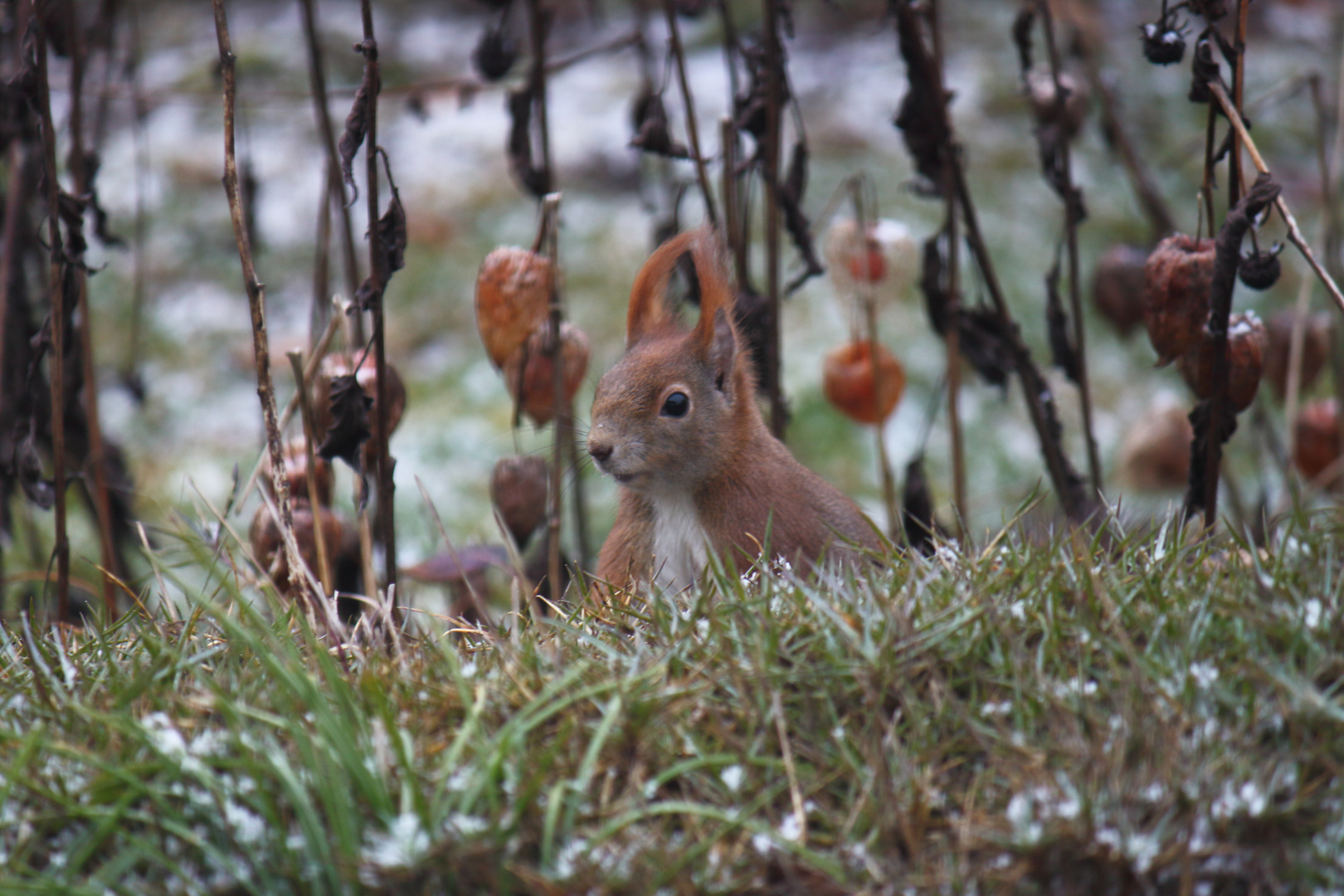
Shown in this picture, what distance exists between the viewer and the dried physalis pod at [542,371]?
2.35 metres

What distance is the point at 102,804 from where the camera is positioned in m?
1.26

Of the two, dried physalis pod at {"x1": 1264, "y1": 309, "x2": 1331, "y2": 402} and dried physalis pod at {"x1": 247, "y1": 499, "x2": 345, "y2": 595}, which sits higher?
dried physalis pod at {"x1": 1264, "y1": 309, "x2": 1331, "y2": 402}

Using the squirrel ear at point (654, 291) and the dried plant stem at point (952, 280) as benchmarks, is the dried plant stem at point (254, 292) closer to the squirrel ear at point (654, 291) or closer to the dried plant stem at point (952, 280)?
the squirrel ear at point (654, 291)

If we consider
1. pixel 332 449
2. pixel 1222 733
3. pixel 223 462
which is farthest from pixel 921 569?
pixel 223 462

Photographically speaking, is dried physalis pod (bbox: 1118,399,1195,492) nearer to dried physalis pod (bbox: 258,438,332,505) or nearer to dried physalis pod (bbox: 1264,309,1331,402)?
dried physalis pod (bbox: 1264,309,1331,402)

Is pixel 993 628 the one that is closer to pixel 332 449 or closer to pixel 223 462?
pixel 332 449

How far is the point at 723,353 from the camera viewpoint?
2.32 m

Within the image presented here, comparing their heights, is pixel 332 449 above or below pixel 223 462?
above

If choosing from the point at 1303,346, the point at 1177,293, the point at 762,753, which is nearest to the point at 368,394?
the point at 762,753

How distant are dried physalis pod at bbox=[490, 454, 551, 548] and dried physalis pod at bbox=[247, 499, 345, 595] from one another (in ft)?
1.05

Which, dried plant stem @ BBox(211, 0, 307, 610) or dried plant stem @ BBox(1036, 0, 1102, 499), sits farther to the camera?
dried plant stem @ BBox(1036, 0, 1102, 499)

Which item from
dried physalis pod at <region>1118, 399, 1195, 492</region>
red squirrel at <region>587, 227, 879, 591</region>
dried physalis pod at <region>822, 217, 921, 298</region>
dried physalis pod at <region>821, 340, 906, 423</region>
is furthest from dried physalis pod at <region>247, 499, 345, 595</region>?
dried physalis pod at <region>1118, 399, 1195, 492</region>

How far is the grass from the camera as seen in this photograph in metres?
1.20

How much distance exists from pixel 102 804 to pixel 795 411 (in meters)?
3.24
